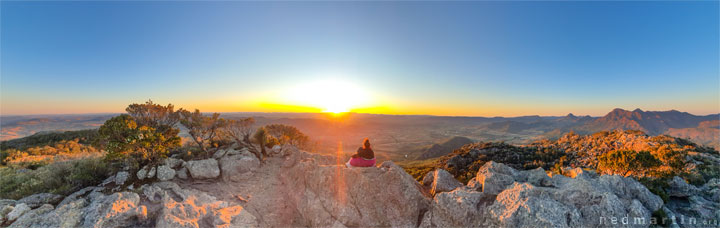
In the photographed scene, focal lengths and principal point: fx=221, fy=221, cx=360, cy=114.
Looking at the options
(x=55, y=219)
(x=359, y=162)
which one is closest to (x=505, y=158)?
(x=359, y=162)

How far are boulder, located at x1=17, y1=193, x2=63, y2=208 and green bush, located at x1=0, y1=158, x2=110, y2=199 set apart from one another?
1.16ft

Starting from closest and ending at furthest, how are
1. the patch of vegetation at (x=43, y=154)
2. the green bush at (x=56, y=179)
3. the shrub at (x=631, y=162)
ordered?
1. the green bush at (x=56, y=179)
2. the shrub at (x=631, y=162)
3. the patch of vegetation at (x=43, y=154)

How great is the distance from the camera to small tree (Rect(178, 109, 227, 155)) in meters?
17.5

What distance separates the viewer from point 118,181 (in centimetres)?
1253

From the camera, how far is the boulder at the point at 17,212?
857 centimetres

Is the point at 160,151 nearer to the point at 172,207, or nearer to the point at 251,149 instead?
the point at 251,149

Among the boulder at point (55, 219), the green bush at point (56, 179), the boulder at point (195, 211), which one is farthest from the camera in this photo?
the green bush at point (56, 179)

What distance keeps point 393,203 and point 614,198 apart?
23.4 ft

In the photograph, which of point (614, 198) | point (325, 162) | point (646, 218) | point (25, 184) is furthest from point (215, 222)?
point (646, 218)

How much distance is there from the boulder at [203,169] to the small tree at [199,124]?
2.94m

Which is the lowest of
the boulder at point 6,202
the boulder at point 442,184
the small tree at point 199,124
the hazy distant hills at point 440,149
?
the hazy distant hills at point 440,149

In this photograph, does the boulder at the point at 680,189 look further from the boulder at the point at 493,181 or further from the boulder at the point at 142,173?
the boulder at the point at 142,173

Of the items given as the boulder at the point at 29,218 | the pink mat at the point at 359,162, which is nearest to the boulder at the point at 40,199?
the boulder at the point at 29,218

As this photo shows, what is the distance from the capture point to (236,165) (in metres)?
15.7
